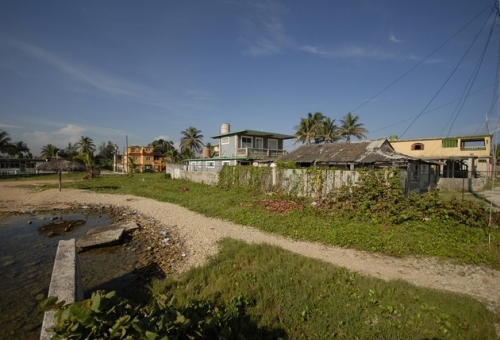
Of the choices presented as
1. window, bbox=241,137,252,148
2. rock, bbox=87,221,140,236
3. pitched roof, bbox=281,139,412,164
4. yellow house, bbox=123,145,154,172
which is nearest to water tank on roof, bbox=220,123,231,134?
window, bbox=241,137,252,148

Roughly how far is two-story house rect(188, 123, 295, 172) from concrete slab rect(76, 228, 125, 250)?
18670 millimetres

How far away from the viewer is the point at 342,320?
12.7ft

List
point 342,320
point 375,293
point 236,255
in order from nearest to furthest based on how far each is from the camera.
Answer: point 342,320, point 375,293, point 236,255

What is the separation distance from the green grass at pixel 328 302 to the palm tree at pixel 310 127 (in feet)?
134

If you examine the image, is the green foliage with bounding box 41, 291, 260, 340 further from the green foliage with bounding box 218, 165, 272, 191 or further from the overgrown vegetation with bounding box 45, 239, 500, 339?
the green foliage with bounding box 218, 165, 272, 191

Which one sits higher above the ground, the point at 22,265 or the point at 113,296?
the point at 113,296

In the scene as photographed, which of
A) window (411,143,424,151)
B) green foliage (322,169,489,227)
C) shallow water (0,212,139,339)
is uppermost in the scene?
window (411,143,424,151)

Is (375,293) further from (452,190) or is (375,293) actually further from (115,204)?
(452,190)

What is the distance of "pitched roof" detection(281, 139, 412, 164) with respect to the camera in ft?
56.4

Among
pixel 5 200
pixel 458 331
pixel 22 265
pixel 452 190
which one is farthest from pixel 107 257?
pixel 452 190

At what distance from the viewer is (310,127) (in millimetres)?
44875

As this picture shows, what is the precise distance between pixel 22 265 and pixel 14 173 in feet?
165

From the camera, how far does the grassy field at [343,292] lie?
12.1ft

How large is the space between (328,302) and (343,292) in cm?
50
